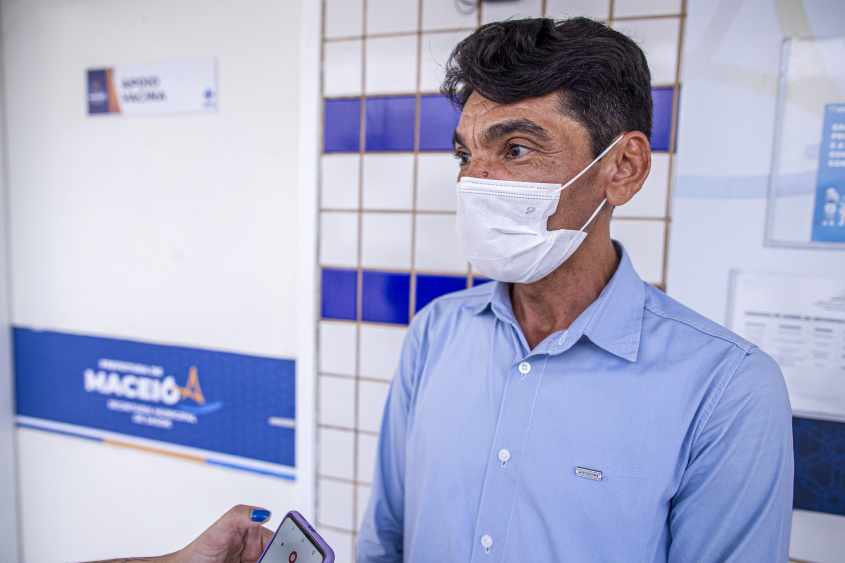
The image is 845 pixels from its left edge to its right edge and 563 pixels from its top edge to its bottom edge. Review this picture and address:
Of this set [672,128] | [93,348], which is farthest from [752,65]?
[93,348]

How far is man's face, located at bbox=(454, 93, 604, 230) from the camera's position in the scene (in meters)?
0.89

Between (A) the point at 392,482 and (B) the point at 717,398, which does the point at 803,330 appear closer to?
(B) the point at 717,398

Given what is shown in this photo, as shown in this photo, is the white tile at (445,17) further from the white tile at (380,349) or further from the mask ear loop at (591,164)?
the white tile at (380,349)

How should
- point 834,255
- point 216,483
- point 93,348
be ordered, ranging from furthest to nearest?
point 93,348 → point 216,483 → point 834,255

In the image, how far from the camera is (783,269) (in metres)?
1.32

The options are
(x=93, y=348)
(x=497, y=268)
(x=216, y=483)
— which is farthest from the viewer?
(x=93, y=348)

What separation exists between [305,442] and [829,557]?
5.55ft

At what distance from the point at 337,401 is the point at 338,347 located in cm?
20

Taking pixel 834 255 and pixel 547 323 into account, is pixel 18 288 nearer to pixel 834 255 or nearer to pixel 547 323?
pixel 547 323

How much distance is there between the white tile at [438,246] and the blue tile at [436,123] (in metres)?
0.24

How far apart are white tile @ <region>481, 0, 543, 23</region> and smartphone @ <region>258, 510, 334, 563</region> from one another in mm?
1471

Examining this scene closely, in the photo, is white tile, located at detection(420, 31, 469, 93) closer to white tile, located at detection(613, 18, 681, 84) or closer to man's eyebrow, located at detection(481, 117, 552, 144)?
white tile, located at detection(613, 18, 681, 84)

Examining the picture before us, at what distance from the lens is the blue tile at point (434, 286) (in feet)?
5.22

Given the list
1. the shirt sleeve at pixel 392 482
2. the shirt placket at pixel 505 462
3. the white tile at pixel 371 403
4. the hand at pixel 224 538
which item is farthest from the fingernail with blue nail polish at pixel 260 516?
the white tile at pixel 371 403
